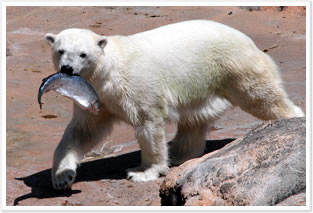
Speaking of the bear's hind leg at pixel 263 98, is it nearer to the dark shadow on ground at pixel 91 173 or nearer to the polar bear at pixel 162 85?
the polar bear at pixel 162 85

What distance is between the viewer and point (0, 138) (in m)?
5.56

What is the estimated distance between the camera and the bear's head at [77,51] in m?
5.00

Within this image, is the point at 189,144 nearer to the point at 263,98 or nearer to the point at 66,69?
the point at 263,98

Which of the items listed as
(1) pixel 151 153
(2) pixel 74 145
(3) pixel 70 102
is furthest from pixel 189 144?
(3) pixel 70 102

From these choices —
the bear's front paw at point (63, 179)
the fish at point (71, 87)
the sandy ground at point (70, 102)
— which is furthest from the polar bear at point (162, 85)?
the sandy ground at point (70, 102)

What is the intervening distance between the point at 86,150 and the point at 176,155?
1061mm

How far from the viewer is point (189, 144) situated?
6227 mm

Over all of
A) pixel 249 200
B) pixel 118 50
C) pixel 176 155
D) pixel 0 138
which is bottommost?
pixel 176 155

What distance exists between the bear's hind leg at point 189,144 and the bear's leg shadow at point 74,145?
87 centimetres

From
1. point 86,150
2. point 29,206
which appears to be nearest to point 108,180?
point 86,150

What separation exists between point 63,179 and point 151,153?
2.82 feet

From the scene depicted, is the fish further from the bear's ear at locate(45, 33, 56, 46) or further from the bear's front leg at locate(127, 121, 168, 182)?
the bear's front leg at locate(127, 121, 168, 182)

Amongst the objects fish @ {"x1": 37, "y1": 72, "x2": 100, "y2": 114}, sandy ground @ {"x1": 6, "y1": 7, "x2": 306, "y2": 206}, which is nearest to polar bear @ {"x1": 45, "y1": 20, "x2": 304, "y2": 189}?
fish @ {"x1": 37, "y1": 72, "x2": 100, "y2": 114}

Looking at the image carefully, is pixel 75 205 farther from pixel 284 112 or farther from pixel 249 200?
pixel 284 112
